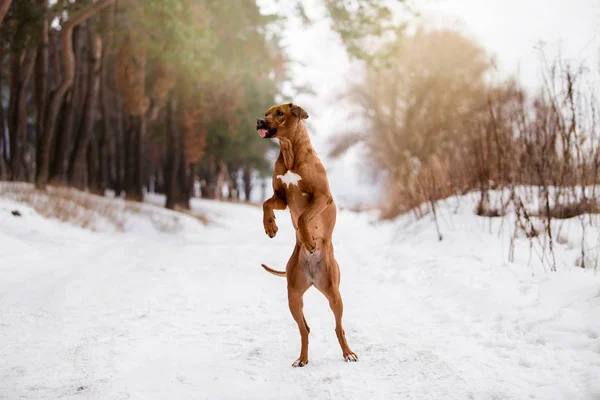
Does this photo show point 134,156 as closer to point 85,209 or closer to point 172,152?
point 172,152

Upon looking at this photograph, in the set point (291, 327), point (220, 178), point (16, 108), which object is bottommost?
point (291, 327)

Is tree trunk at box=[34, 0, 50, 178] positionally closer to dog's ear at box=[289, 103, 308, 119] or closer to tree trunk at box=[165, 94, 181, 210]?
tree trunk at box=[165, 94, 181, 210]

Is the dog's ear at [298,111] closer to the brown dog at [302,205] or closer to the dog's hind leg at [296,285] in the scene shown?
the brown dog at [302,205]

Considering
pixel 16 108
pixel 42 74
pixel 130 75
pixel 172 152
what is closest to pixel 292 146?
pixel 42 74

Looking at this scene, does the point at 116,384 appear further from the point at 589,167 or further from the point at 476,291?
the point at 589,167

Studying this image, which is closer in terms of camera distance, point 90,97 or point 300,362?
point 300,362

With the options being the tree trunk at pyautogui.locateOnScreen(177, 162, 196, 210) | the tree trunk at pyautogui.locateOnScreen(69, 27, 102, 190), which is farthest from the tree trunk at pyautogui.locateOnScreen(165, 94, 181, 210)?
the tree trunk at pyautogui.locateOnScreen(69, 27, 102, 190)

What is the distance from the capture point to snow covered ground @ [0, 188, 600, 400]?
3.21 metres

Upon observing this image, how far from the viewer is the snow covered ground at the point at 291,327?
321 centimetres

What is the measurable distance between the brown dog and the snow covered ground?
0.52 meters

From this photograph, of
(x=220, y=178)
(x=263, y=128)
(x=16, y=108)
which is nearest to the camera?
(x=263, y=128)

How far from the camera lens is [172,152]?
17844 millimetres

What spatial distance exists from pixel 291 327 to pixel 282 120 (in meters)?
2.08

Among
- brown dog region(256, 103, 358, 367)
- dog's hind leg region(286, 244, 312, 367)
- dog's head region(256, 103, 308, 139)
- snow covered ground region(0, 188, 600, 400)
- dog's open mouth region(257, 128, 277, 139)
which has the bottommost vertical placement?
snow covered ground region(0, 188, 600, 400)
